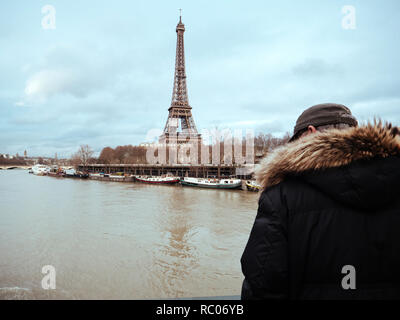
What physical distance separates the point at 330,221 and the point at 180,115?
171 ft

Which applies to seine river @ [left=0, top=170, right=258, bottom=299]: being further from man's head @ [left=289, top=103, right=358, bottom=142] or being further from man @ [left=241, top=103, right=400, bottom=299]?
man's head @ [left=289, top=103, right=358, bottom=142]

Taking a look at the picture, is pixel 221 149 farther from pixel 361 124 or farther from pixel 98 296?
pixel 361 124

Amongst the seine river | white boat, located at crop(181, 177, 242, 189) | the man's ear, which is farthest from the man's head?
white boat, located at crop(181, 177, 242, 189)

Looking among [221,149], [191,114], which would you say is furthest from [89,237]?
[191,114]

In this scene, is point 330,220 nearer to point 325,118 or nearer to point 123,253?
point 325,118

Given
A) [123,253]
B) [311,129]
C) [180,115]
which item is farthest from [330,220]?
[180,115]

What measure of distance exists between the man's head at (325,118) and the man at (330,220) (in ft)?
0.74

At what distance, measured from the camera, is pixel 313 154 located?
1.07 meters

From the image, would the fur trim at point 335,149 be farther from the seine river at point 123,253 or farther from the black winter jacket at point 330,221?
the seine river at point 123,253

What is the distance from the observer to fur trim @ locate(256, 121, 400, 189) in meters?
1.01

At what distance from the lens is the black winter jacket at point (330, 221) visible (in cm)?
100

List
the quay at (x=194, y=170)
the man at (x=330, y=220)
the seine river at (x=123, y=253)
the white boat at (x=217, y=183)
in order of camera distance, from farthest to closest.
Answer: the quay at (x=194, y=170) → the white boat at (x=217, y=183) → the seine river at (x=123, y=253) → the man at (x=330, y=220)

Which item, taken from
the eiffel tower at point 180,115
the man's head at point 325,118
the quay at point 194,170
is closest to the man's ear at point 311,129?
the man's head at point 325,118
